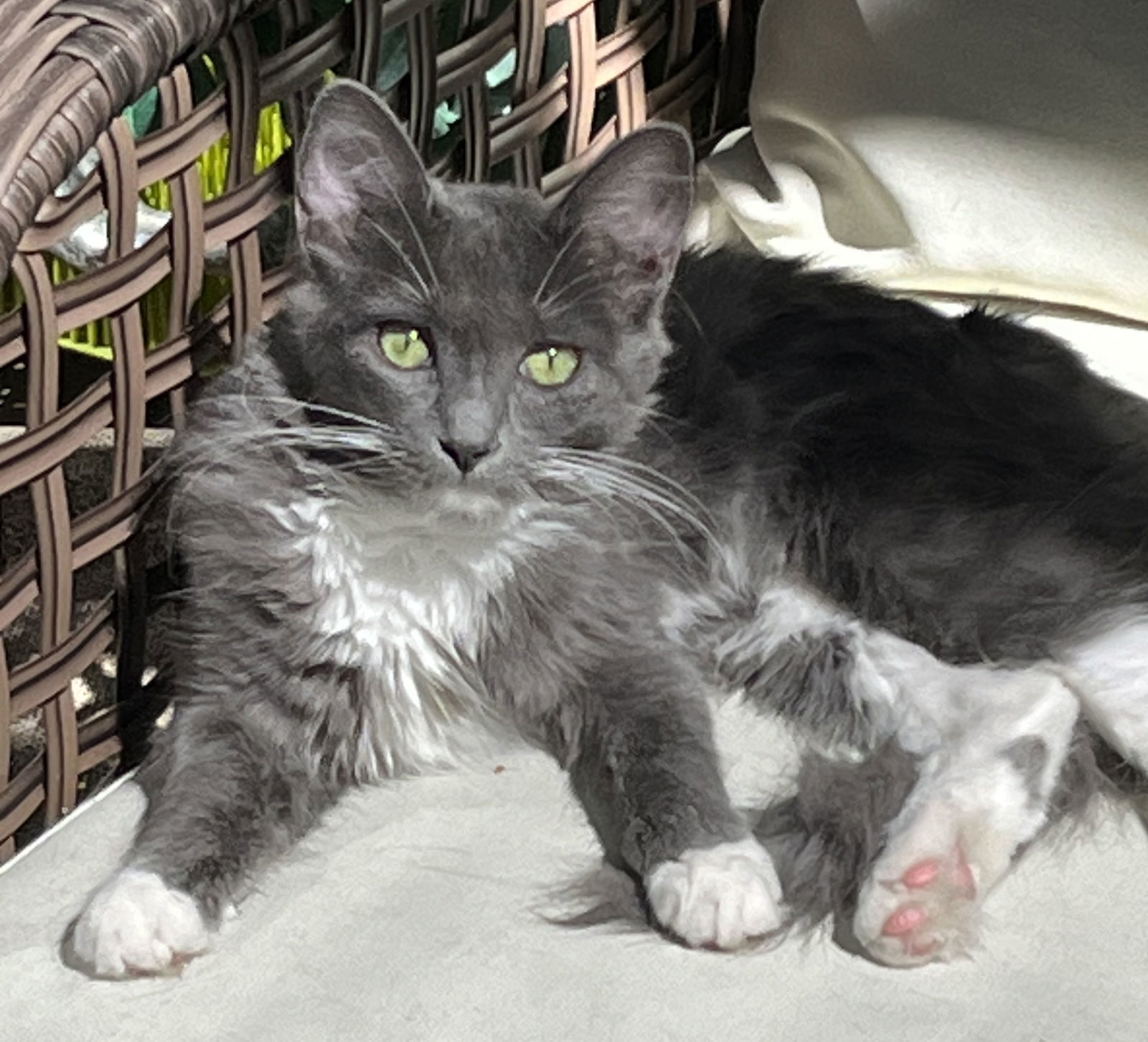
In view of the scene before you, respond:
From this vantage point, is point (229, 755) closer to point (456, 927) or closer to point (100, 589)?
point (456, 927)

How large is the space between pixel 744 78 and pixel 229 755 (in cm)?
132

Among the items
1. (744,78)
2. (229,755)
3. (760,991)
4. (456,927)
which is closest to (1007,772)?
(760,991)

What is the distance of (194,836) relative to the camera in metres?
1.54

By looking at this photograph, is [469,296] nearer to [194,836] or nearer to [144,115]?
[194,836]

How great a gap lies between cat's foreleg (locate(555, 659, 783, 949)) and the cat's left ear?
384mm

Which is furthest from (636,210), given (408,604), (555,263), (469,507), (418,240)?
(408,604)

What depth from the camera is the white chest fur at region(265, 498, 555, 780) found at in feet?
5.44

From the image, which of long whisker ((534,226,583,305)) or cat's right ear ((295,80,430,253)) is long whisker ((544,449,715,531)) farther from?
cat's right ear ((295,80,430,253))

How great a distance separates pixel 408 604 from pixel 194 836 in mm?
297

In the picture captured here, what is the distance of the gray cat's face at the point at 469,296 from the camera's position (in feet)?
5.12

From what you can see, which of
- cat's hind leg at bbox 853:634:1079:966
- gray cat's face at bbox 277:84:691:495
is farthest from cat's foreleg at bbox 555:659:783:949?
gray cat's face at bbox 277:84:691:495

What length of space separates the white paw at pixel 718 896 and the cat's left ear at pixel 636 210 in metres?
0.54

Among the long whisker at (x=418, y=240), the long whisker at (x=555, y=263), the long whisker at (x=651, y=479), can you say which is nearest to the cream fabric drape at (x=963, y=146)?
the long whisker at (x=651, y=479)

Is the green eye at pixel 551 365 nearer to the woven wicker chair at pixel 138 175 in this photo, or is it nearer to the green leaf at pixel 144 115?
the woven wicker chair at pixel 138 175
